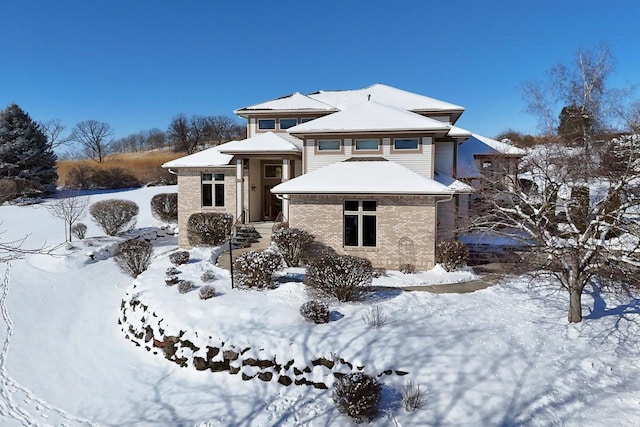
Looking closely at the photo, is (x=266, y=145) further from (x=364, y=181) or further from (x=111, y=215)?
(x=111, y=215)

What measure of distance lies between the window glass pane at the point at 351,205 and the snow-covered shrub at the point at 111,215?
50.1 feet

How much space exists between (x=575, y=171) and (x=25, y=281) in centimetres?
2131

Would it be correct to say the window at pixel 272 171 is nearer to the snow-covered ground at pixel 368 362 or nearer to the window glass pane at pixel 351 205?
the window glass pane at pixel 351 205

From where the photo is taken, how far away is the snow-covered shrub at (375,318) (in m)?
9.65

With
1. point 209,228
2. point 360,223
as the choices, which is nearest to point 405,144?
point 360,223

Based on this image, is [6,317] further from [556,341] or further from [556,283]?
[556,283]

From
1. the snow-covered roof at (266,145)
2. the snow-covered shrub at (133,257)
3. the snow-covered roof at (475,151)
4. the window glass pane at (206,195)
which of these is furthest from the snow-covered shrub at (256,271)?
the snow-covered roof at (475,151)

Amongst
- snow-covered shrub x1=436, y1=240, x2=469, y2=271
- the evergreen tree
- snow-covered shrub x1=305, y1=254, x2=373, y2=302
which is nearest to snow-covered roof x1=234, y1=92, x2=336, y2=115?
snow-covered shrub x1=436, y1=240, x2=469, y2=271

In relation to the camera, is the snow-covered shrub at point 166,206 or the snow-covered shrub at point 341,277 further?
the snow-covered shrub at point 166,206

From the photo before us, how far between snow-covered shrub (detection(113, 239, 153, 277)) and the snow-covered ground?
3109 mm

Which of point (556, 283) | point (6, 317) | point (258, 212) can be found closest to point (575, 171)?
point (556, 283)

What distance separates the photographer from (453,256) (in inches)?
560

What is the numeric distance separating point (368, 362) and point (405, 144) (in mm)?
10832

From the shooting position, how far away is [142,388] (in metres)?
9.01
